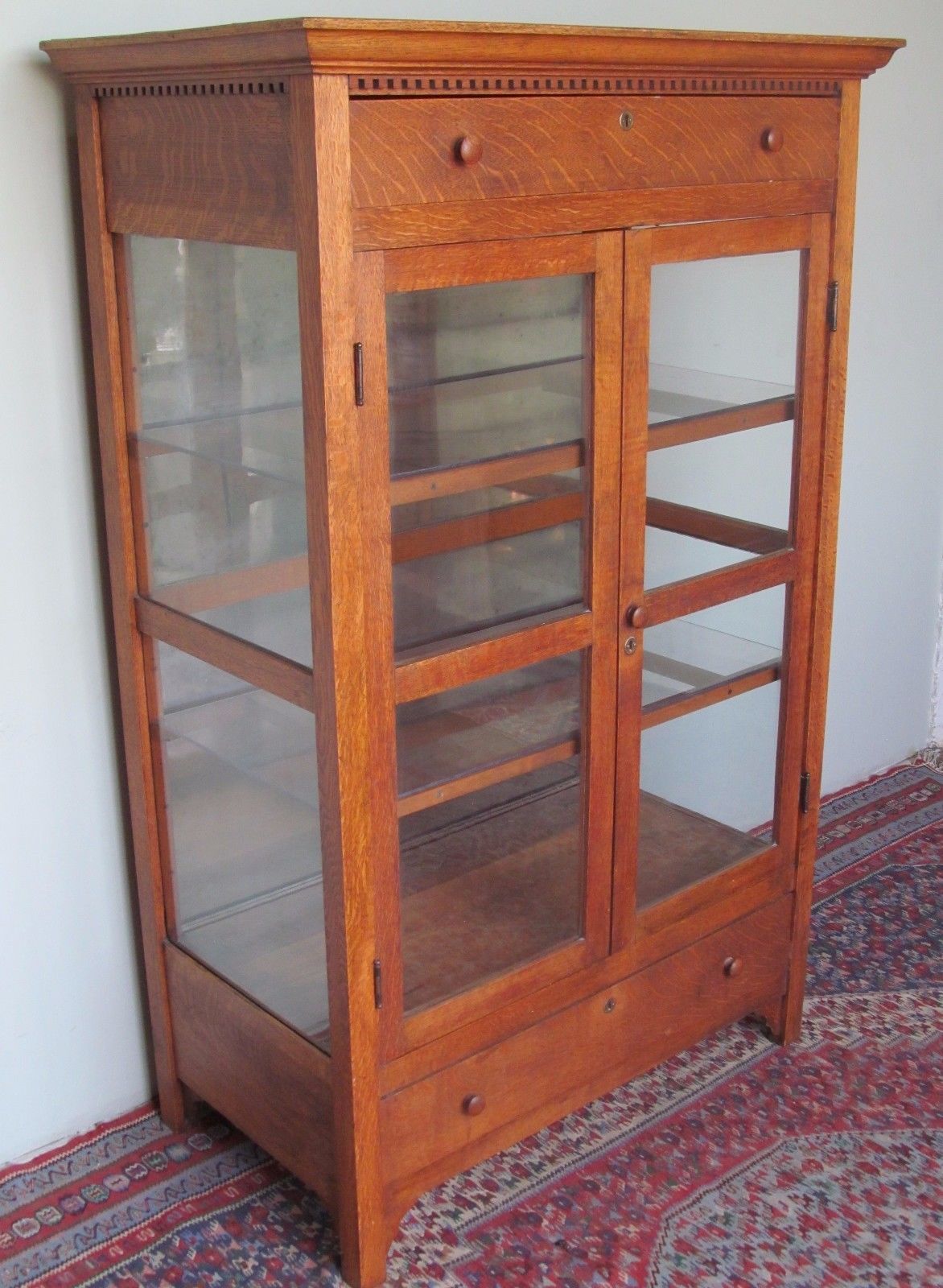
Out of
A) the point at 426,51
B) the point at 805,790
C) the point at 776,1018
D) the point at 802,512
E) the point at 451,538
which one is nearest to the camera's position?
the point at 426,51

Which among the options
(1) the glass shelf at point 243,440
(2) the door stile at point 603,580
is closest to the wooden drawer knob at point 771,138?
(2) the door stile at point 603,580

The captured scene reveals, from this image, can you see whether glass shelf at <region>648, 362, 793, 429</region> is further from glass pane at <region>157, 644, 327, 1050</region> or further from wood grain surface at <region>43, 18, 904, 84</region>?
glass pane at <region>157, 644, 327, 1050</region>

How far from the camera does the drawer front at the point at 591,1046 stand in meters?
1.63

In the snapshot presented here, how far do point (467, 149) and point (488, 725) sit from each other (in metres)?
0.59

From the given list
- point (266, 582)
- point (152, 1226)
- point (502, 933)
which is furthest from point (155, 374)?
point (152, 1226)

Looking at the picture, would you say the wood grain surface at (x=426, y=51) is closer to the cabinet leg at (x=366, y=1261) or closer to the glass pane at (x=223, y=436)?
the glass pane at (x=223, y=436)

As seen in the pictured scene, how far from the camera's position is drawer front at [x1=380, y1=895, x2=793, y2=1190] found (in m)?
1.63

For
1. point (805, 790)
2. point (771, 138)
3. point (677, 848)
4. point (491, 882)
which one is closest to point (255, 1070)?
point (491, 882)

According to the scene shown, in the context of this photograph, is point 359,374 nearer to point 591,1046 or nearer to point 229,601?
point 229,601

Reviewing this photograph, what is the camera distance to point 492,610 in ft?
5.14

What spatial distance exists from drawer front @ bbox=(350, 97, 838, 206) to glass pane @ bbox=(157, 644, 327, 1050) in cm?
53

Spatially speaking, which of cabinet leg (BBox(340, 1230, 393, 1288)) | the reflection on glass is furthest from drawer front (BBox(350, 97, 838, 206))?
cabinet leg (BBox(340, 1230, 393, 1288))

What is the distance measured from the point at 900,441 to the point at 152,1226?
1.85 meters

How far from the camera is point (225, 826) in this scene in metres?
1.69
